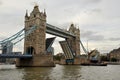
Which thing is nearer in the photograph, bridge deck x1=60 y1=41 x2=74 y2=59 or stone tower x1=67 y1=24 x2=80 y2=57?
bridge deck x1=60 y1=41 x2=74 y2=59

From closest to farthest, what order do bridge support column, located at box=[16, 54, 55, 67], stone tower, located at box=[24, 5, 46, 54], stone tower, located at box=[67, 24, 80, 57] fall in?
bridge support column, located at box=[16, 54, 55, 67] < stone tower, located at box=[24, 5, 46, 54] < stone tower, located at box=[67, 24, 80, 57]

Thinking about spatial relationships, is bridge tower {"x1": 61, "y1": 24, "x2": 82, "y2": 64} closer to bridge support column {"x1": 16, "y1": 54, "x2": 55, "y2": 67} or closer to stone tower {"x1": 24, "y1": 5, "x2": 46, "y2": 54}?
stone tower {"x1": 24, "y1": 5, "x2": 46, "y2": 54}

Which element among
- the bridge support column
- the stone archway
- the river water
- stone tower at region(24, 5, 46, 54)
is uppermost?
stone tower at region(24, 5, 46, 54)

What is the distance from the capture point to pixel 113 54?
150750mm

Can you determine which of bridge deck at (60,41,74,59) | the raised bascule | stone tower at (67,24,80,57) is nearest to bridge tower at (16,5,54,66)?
the raised bascule

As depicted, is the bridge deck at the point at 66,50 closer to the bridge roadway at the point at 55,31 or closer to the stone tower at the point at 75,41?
the bridge roadway at the point at 55,31

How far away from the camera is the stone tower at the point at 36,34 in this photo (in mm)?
67000

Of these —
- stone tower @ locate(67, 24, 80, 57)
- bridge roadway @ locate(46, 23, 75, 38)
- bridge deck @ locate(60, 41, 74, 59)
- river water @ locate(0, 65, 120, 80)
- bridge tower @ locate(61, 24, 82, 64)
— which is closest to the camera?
river water @ locate(0, 65, 120, 80)

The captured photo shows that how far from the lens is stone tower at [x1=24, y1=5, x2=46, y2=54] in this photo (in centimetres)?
6700

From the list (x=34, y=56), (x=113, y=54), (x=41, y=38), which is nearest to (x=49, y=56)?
(x=34, y=56)

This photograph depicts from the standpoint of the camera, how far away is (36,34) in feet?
220

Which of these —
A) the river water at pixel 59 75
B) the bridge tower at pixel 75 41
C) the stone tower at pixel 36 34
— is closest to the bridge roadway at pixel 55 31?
the stone tower at pixel 36 34

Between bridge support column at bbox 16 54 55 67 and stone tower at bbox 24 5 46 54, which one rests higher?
stone tower at bbox 24 5 46 54

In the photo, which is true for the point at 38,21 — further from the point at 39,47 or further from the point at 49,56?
the point at 49,56
